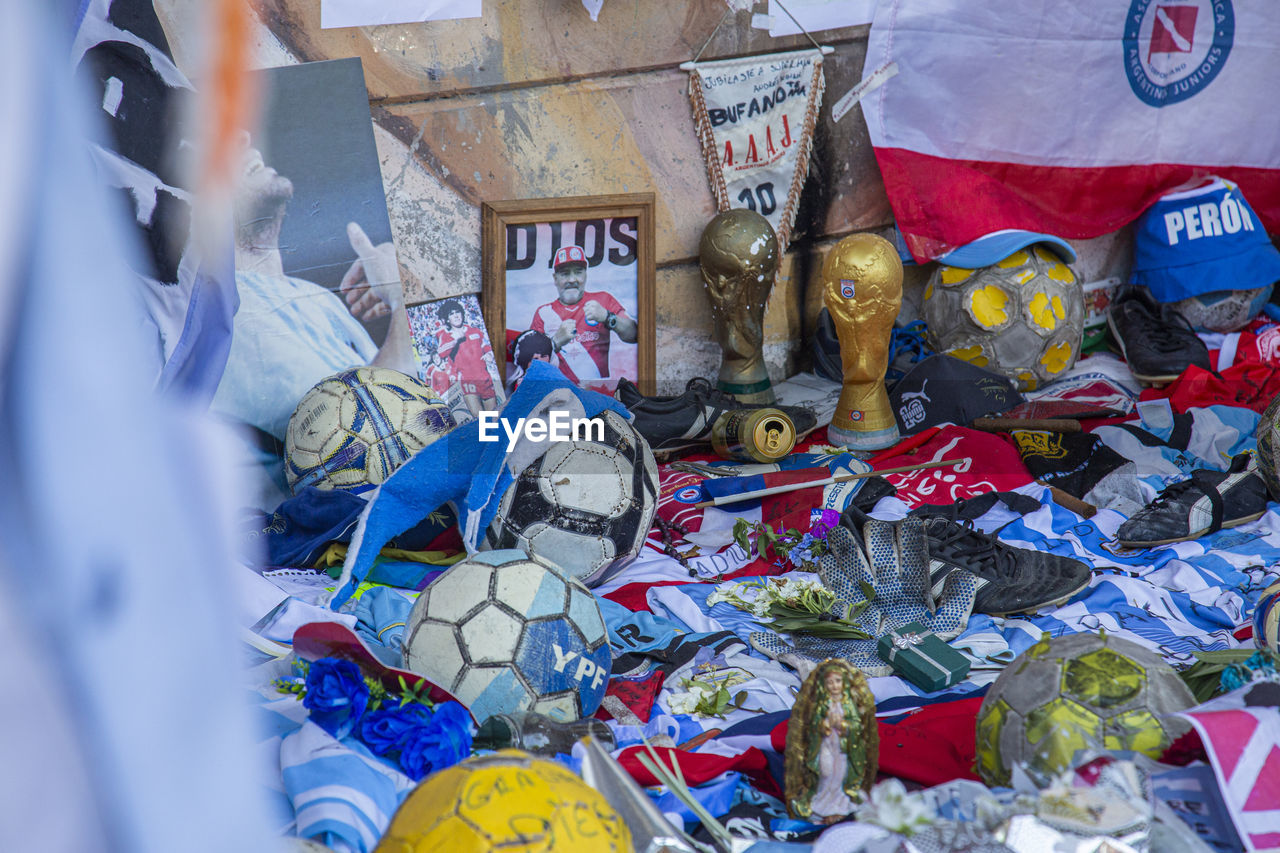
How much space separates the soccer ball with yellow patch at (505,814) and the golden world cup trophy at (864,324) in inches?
105

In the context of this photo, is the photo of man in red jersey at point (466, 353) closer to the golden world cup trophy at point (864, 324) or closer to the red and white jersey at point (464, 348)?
the red and white jersey at point (464, 348)

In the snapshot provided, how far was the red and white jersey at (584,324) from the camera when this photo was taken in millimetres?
3953

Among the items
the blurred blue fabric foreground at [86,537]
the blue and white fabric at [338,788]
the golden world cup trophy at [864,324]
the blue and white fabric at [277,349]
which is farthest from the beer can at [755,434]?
the blurred blue fabric foreground at [86,537]

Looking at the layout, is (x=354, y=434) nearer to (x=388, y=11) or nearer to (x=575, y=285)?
(x=575, y=285)

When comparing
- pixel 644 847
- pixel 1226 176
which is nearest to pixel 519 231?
pixel 644 847

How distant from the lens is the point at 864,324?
149 inches

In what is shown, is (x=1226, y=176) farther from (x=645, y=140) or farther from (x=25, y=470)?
(x=25, y=470)

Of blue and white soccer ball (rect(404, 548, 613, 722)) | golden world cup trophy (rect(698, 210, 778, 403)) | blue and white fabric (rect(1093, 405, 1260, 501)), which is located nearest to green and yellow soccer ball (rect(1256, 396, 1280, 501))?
blue and white fabric (rect(1093, 405, 1260, 501))

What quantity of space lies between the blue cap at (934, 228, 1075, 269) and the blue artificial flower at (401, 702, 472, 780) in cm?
331

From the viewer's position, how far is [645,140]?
404cm

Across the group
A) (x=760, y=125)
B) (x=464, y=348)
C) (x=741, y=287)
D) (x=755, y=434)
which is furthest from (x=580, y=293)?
(x=760, y=125)

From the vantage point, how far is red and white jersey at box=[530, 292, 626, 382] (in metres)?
3.95

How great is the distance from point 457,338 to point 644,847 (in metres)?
2.63

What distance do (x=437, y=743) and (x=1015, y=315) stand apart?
11.0 feet
